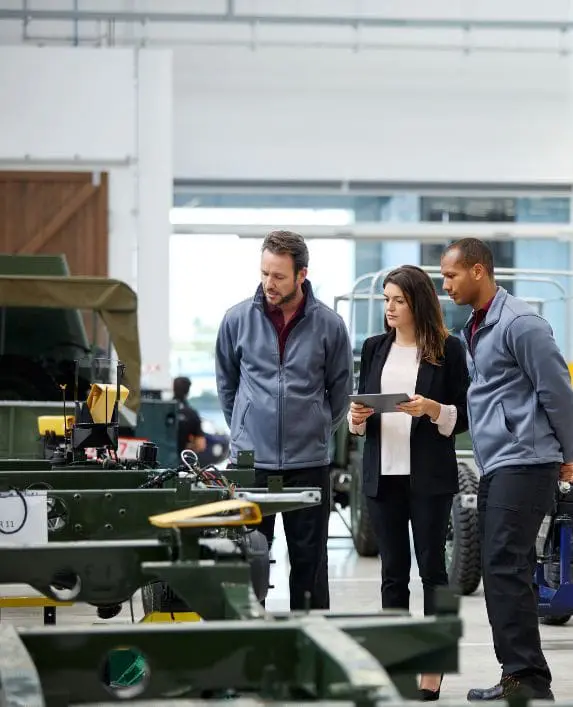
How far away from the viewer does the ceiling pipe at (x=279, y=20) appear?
14.6 m

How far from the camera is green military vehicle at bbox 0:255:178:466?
297 inches

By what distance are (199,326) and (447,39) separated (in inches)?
166

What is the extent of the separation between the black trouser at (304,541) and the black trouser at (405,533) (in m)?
0.20

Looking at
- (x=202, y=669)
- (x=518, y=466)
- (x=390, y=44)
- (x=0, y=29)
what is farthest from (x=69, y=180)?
(x=202, y=669)

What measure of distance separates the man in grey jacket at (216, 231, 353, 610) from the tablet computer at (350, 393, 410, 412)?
34 centimetres

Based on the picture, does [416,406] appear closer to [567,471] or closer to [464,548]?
[567,471]

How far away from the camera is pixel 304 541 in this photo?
495 centimetres

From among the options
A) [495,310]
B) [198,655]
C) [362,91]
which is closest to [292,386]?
[495,310]

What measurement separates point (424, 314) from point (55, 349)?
13.8 ft

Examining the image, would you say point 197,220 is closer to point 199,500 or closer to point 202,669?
point 199,500

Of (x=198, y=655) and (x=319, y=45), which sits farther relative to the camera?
(x=319, y=45)

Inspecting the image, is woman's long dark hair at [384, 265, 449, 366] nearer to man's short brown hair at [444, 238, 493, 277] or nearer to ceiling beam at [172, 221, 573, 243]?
man's short brown hair at [444, 238, 493, 277]

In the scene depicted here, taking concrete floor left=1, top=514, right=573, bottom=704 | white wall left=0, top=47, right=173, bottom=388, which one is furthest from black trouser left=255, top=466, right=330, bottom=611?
white wall left=0, top=47, right=173, bottom=388

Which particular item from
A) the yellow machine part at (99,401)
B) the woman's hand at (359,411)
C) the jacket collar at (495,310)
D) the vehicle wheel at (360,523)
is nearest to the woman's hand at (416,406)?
the woman's hand at (359,411)
